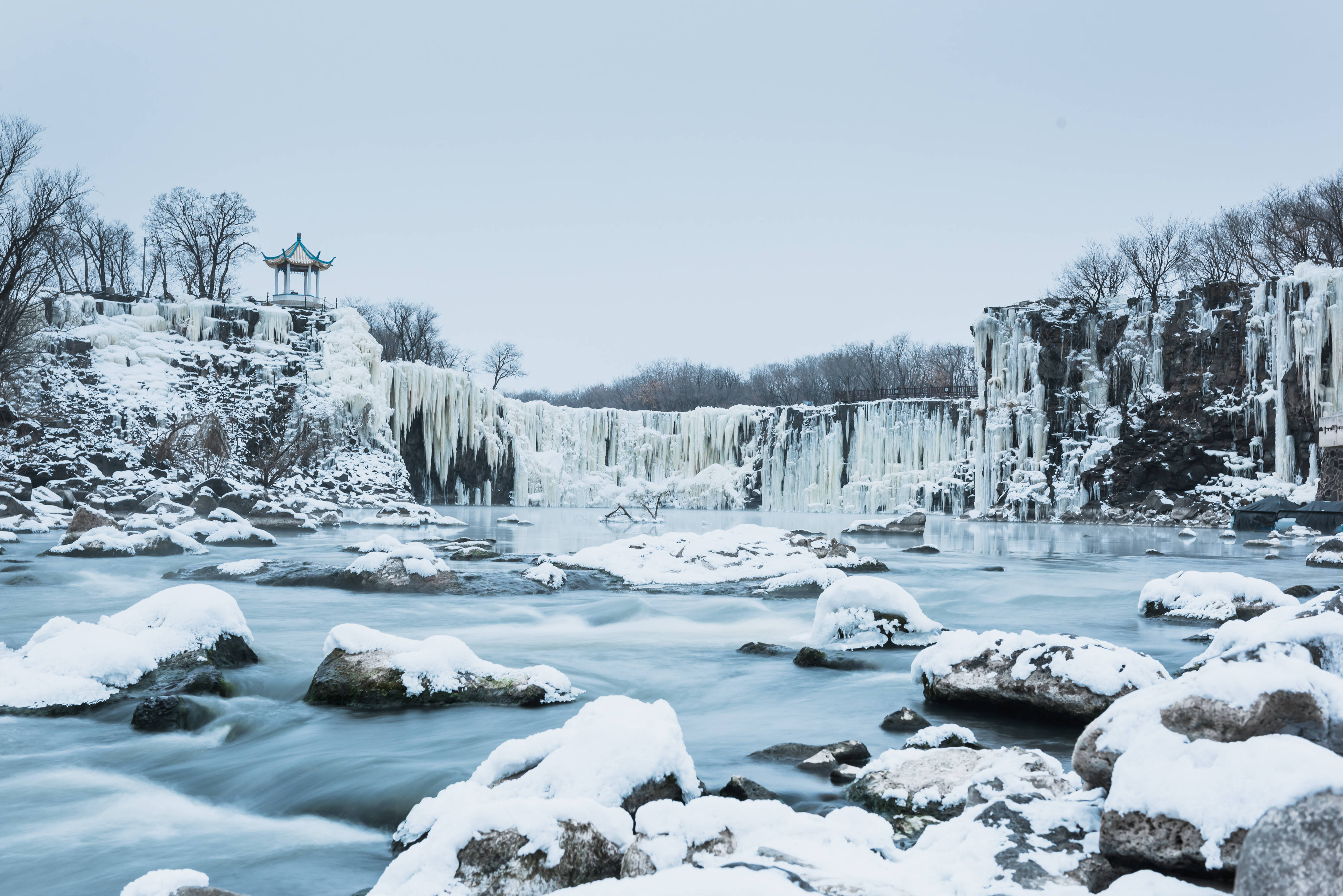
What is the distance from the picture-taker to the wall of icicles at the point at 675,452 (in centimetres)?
3494

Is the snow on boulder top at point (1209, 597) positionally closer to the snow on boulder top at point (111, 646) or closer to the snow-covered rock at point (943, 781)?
the snow-covered rock at point (943, 781)

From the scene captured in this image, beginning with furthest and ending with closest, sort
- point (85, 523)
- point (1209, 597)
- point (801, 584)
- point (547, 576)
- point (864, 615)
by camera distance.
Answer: point (85, 523) → point (547, 576) → point (801, 584) → point (1209, 597) → point (864, 615)

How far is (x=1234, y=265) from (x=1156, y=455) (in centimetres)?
1430

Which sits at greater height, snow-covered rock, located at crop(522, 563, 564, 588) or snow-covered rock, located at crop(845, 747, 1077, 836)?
snow-covered rock, located at crop(845, 747, 1077, 836)

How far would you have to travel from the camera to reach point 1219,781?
7.18 feet

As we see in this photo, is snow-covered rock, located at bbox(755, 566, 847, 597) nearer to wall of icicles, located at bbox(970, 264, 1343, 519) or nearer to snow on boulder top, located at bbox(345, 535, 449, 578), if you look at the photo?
snow on boulder top, located at bbox(345, 535, 449, 578)

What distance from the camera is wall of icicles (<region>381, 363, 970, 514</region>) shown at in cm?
3494

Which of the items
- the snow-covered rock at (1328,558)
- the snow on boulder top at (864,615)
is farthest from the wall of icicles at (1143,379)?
the snow on boulder top at (864,615)

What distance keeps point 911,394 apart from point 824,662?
1761 inches

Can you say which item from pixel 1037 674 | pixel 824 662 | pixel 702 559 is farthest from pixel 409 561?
pixel 1037 674

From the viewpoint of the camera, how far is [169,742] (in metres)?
4.35

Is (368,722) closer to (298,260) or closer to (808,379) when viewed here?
(298,260)

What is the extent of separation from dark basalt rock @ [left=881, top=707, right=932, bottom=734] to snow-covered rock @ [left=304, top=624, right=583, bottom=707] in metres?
1.72

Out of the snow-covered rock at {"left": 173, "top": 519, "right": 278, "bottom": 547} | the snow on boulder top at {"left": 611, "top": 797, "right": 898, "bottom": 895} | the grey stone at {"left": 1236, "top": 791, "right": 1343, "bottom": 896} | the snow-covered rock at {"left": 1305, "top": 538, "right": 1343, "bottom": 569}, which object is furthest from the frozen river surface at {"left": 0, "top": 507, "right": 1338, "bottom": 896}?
the snow-covered rock at {"left": 173, "top": 519, "right": 278, "bottom": 547}
